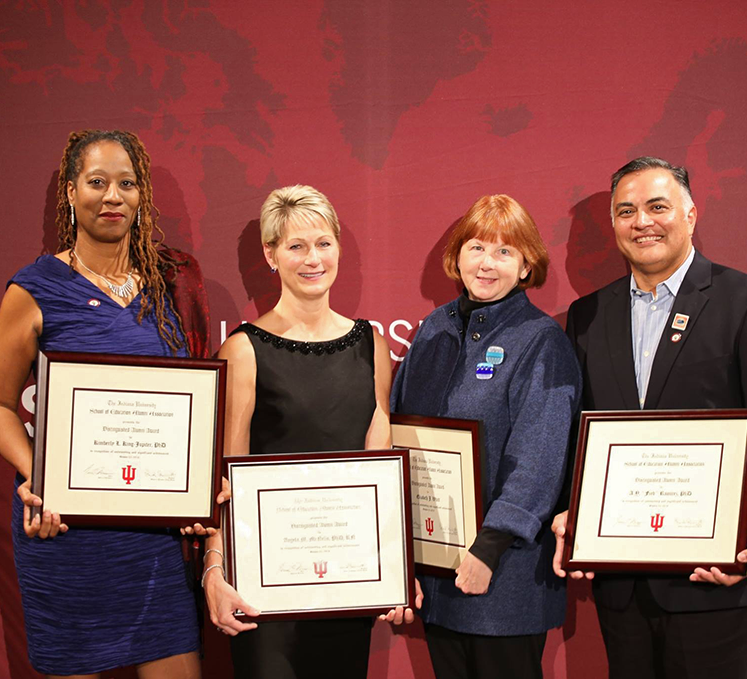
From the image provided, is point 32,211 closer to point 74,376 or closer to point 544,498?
point 74,376

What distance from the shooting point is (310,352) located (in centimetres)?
229

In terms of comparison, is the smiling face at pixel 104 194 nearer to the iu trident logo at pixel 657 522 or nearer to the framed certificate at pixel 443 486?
the framed certificate at pixel 443 486

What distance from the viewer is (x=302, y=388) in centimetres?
225

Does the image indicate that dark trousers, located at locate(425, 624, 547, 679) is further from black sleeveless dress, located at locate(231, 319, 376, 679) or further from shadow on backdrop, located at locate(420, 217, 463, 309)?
shadow on backdrop, located at locate(420, 217, 463, 309)

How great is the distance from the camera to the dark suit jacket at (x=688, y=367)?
220cm

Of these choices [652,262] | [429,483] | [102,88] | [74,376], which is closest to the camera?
[74,376]

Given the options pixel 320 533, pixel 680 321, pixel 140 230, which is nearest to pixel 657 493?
pixel 680 321

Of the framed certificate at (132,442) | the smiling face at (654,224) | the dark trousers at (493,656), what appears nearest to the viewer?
the framed certificate at (132,442)

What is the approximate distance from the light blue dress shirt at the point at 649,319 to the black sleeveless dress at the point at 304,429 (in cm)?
82

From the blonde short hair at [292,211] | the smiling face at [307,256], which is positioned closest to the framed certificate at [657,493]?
the smiling face at [307,256]

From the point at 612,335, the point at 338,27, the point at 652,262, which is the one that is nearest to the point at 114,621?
the point at 612,335

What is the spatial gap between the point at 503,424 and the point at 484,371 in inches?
6.3

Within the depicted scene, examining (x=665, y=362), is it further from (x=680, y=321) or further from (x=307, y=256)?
(x=307, y=256)

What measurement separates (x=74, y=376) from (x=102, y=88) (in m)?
1.25
